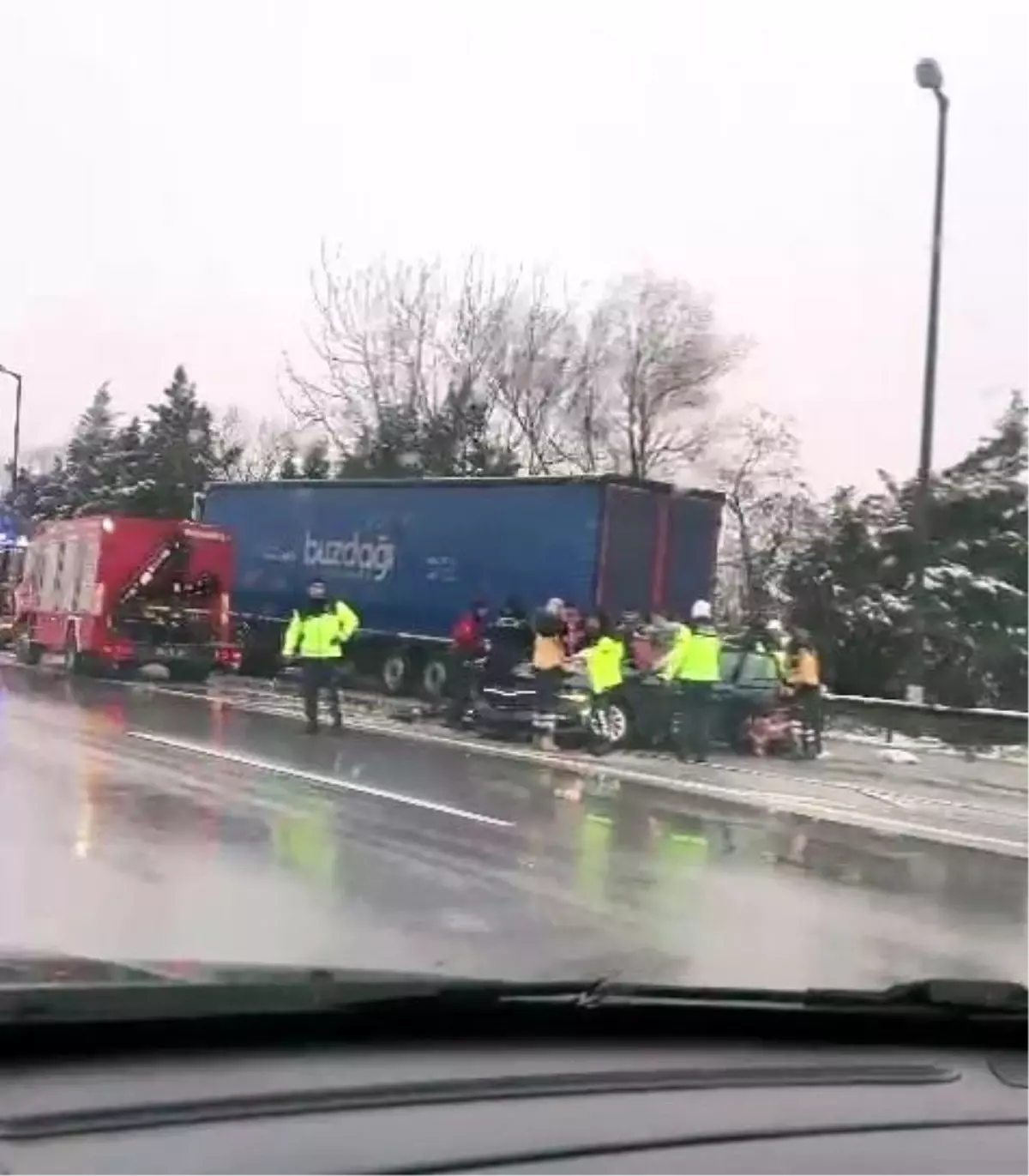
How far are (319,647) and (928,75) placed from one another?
10898mm

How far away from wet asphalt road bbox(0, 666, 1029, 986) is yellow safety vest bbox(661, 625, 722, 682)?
1.10m

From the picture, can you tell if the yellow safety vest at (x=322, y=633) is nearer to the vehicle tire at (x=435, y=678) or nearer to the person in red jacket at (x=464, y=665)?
the person in red jacket at (x=464, y=665)

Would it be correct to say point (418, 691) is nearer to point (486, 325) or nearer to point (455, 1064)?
point (486, 325)

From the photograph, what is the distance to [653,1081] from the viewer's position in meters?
2.72

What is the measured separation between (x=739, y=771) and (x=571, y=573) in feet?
22.5

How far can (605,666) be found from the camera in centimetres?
2025

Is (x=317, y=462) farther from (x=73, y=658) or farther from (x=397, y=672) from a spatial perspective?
(x=397, y=672)

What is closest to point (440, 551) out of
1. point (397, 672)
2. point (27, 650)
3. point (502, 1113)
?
point (397, 672)

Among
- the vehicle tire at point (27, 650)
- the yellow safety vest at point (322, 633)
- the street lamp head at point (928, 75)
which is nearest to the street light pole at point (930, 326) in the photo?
the street lamp head at point (928, 75)

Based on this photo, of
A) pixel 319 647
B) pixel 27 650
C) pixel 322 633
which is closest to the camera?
pixel 319 647

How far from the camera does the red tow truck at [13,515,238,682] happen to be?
29703 millimetres

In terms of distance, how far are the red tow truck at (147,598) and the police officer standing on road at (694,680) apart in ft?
41.0

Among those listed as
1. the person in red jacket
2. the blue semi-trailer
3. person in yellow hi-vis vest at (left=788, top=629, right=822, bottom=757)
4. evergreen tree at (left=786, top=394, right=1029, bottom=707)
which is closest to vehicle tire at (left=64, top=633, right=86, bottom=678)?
the blue semi-trailer

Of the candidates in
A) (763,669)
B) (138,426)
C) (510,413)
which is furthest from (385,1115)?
(138,426)
